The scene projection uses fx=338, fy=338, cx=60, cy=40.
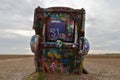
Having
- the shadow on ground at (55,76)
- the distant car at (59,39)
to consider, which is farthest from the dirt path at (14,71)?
the shadow on ground at (55,76)

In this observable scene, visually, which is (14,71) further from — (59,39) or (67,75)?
(67,75)

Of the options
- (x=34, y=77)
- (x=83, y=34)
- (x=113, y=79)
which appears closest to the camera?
(x=34, y=77)

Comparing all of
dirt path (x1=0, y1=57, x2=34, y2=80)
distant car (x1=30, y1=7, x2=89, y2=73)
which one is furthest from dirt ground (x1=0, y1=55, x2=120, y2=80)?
distant car (x1=30, y1=7, x2=89, y2=73)

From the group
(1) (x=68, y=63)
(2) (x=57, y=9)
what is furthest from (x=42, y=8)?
(1) (x=68, y=63)

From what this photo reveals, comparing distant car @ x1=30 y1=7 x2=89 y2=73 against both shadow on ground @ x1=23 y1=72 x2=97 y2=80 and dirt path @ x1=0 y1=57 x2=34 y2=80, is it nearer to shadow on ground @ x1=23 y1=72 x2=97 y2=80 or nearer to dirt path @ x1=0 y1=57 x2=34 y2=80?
shadow on ground @ x1=23 y1=72 x2=97 y2=80

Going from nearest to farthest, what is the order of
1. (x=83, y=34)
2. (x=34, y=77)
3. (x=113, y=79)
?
(x=34, y=77) → (x=83, y=34) → (x=113, y=79)

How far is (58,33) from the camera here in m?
14.4

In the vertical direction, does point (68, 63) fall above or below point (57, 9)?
below

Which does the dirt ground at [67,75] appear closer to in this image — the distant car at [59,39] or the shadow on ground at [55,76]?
the shadow on ground at [55,76]

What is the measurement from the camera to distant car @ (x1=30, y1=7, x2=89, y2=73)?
13.5 meters

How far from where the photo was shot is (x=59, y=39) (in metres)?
14.4

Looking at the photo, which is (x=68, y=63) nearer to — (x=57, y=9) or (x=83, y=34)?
(x=83, y=34)

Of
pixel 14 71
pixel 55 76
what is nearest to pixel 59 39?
pixel 55 76

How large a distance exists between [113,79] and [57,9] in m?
4.11
